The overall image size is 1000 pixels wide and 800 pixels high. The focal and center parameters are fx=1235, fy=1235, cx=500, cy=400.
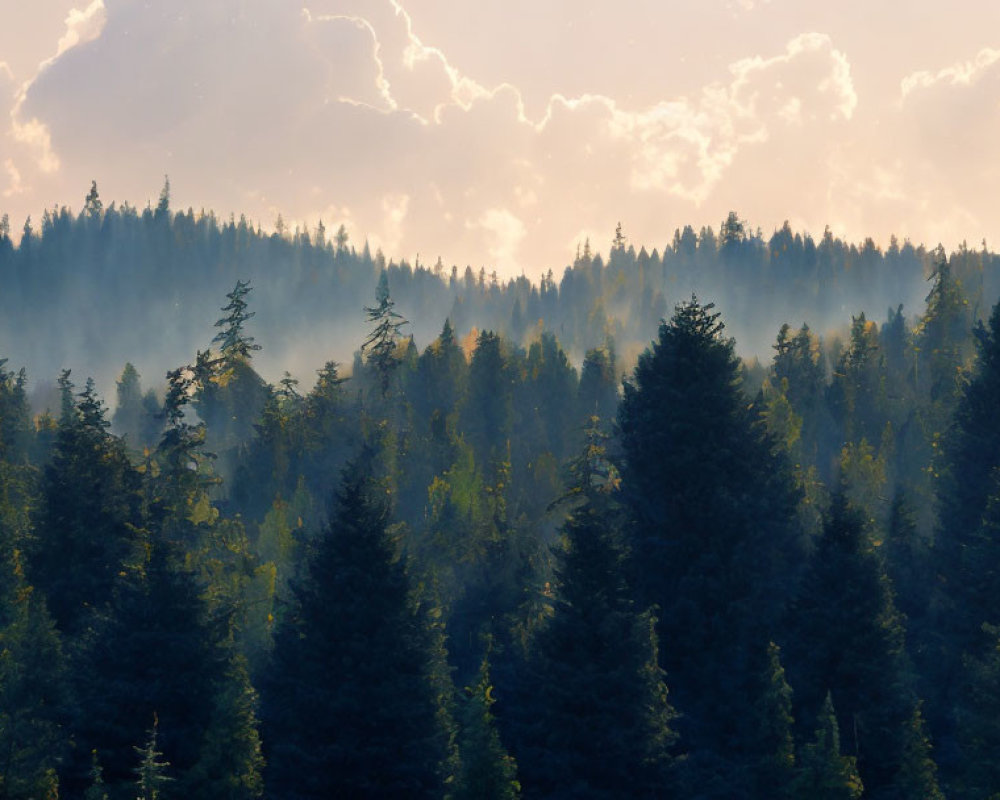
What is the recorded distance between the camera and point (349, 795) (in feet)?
104

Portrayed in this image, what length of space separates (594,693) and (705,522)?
10.5m

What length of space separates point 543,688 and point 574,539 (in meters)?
4.14

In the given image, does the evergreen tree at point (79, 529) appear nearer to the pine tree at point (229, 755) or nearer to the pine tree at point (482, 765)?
the pine tree at point (229, 755)

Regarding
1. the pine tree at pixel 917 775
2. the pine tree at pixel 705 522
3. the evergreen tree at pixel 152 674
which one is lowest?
the pine tree at pixel 917 775

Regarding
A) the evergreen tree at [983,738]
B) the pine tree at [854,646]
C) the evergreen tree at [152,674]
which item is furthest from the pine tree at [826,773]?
the evergreen tree at [152,674]

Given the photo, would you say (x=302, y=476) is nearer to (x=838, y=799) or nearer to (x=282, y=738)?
(x=282, y=738)

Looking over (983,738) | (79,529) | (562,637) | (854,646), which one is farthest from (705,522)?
(79,529)

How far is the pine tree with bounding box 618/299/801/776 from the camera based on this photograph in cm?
3928

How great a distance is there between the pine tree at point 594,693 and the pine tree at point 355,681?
2.88 metres

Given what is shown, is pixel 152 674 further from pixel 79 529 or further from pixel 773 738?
pixel 773 738

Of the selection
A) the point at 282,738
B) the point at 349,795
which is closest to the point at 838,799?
the point at 349,795

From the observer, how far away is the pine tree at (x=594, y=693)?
32.0 meters

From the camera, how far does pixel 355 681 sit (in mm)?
32250

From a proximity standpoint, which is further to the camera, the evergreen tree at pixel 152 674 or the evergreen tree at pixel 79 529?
the evergreen tree at pixel 79 529
